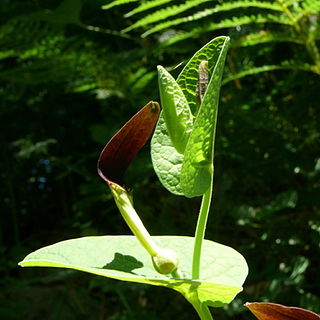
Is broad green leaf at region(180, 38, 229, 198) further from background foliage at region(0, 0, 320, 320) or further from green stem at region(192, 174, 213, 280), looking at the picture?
background foliage at region(0, 0, 320, 320)

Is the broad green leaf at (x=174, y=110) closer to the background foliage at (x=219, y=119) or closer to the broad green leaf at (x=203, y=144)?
the broad green leaf at (x=203, y=144)

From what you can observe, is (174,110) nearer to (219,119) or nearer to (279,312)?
(279,312)

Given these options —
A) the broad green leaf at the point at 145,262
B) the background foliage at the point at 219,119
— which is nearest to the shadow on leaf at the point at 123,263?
the broad green leaf at the point at 145,262

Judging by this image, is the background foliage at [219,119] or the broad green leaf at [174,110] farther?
the background foliage at [219,119]

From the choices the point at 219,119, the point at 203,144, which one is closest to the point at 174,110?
the point at 203,144

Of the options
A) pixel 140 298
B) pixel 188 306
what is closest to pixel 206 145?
pixel 188 306

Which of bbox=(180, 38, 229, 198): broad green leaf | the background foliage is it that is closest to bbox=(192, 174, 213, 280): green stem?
bbox=(180, 38, 229, 198): broad green leaf
